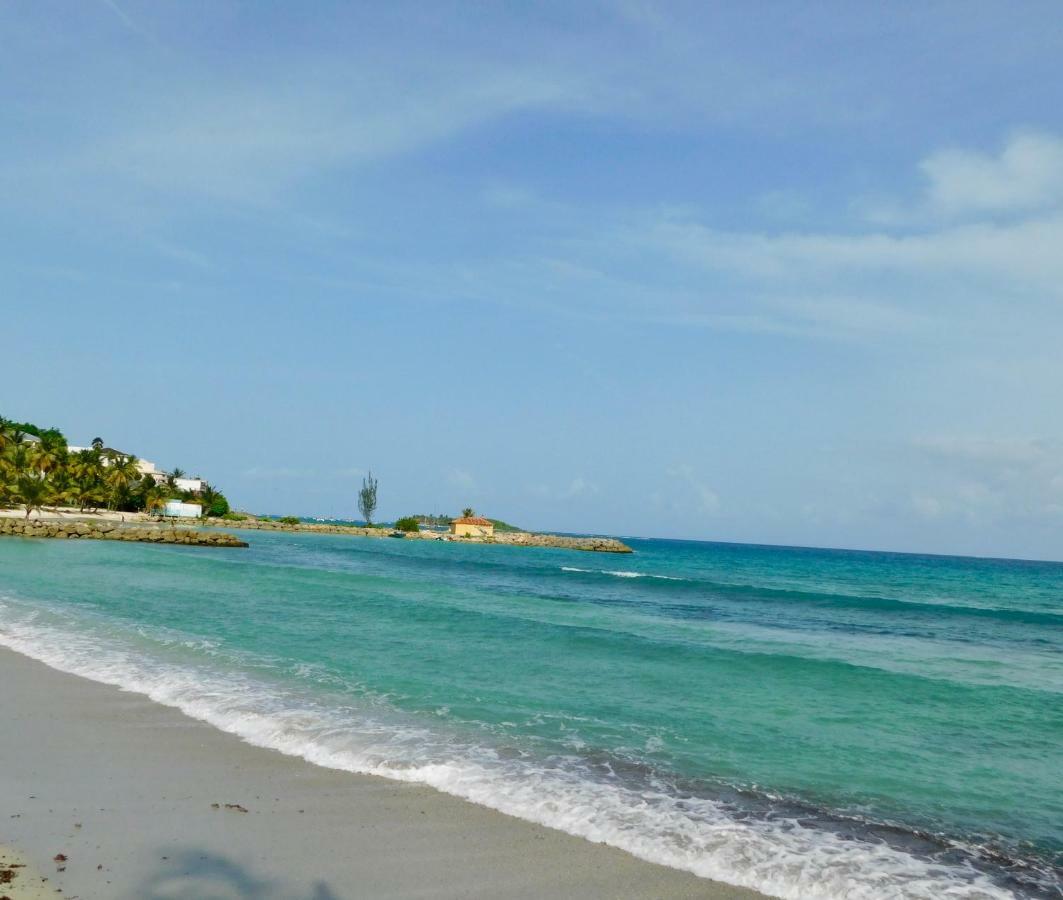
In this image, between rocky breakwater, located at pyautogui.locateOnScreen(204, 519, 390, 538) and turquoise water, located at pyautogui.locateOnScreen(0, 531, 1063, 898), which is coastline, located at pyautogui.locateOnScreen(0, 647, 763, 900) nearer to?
turquoise water, located at pyautogui.locateOnScreen(0, 531, 1063, 898)

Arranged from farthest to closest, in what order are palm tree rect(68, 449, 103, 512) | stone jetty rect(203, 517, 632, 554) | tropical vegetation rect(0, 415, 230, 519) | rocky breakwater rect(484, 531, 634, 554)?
rocky breakwater rect(484, 531, 634, 554) < stone jetty rect(203, 517, 632, 554) < palm tree rect(68, 449, 103, 512) < tropical vegetation rect(0, 415, 230, 519)

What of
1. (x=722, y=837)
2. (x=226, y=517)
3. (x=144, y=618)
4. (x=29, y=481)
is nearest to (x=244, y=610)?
(x=144, y=618)

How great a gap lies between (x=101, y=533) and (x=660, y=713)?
6094cm

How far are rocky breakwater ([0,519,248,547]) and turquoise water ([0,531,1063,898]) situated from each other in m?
34.2

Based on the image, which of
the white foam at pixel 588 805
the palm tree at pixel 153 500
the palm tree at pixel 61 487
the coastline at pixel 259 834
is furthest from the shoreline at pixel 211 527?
the coastline at pixel 259 834

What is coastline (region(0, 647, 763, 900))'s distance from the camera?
19.2 feet

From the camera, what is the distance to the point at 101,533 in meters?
61.5

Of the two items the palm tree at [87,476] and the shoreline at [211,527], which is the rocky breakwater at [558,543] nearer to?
the shoreline at [211,527]

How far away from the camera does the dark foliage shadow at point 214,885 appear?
18.1ft

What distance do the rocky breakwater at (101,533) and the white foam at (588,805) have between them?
5385cm

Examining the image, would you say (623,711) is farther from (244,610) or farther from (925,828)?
(244,610)

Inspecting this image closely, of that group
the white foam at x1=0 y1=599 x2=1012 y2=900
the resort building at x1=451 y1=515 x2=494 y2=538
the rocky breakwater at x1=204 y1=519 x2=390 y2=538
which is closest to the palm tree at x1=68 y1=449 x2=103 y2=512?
the rocky breakwater at x1=204 y1=519 x2=390 y2=538

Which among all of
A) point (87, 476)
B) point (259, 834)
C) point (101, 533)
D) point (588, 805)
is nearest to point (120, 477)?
point (87, 476)

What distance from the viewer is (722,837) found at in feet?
24.0
